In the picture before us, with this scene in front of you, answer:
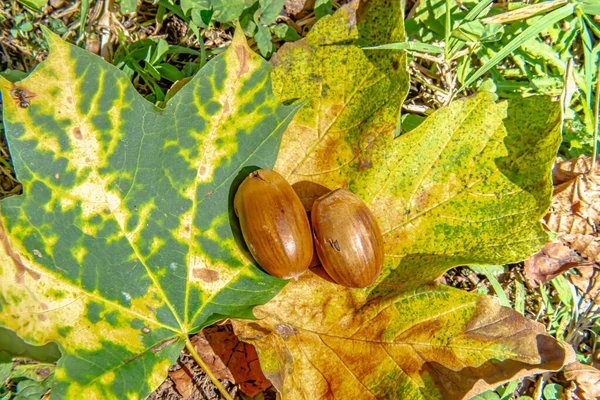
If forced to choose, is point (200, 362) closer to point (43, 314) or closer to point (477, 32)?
point (43, 314)

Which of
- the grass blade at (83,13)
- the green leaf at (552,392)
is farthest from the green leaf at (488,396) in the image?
the grass blade at (83,13)

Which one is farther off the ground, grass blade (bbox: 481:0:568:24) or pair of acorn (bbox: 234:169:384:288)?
grass blade (bbox: 481:0:568:24)

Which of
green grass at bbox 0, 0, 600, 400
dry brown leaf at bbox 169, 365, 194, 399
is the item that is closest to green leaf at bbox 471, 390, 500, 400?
green grass at bbox 0, 0, 600, 400

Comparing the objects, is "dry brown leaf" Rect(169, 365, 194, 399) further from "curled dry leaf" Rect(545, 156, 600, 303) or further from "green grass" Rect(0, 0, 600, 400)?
"curled dry leaf" Rect(545, 156, 600, 303)

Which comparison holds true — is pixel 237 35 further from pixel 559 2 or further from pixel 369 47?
pixel 559 2

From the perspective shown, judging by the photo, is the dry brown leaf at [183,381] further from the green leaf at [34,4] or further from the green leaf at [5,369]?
the green leaf at [34,4]

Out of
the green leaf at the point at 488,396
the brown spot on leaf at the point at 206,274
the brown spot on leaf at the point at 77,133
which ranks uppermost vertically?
the brown spot on leaf at the point at 77,133

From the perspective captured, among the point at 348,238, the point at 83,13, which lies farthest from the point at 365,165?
the point at 83,13
